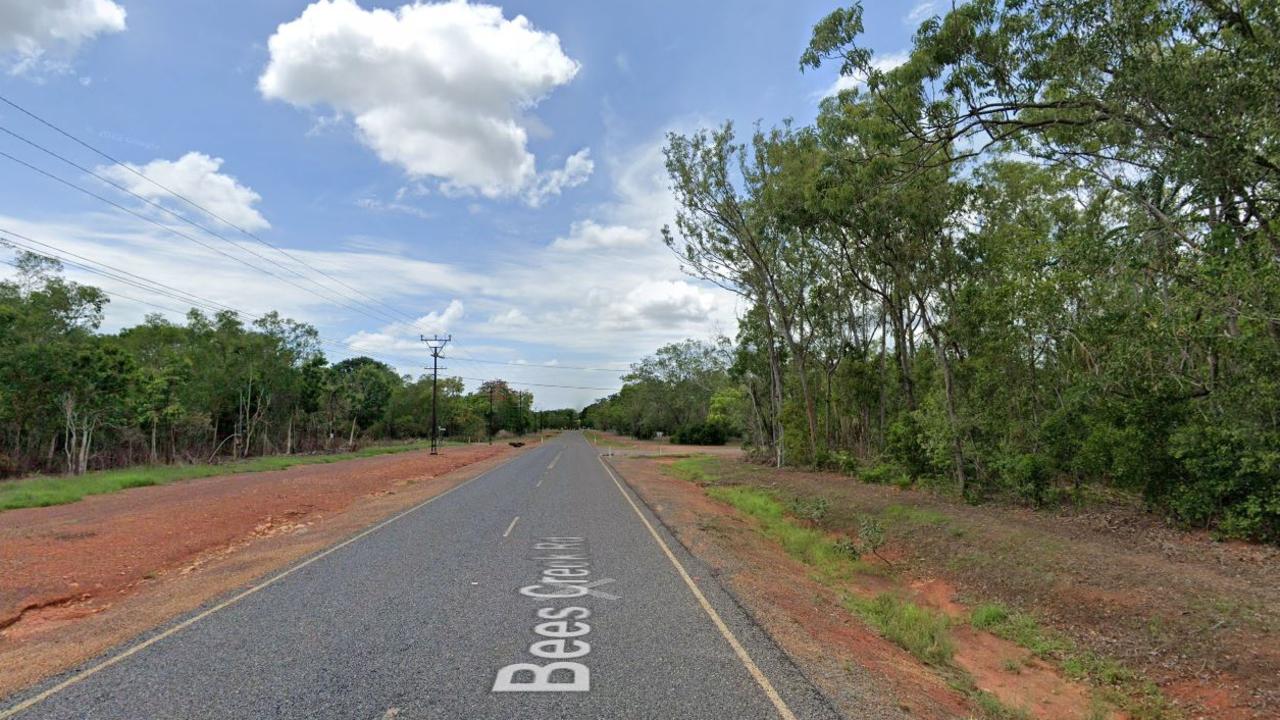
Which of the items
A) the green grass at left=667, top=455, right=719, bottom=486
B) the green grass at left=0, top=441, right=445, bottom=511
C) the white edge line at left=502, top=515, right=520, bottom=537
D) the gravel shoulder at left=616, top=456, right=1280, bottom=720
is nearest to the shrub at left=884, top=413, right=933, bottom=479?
the gravel shoulder at left=616, top=456, right=1280, bottom=720

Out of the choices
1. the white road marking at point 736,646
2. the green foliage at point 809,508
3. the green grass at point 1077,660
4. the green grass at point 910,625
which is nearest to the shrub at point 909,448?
the green foliage at point 809,508

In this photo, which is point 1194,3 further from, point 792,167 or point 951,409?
point 792,167

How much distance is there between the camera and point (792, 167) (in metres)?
19.8

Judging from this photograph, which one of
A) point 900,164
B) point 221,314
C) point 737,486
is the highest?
point 221,314

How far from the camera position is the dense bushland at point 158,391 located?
28.6m

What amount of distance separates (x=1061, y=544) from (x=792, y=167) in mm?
13349

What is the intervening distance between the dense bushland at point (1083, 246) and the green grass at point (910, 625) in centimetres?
531

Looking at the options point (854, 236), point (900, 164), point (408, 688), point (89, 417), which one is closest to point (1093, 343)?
point (900, 164)

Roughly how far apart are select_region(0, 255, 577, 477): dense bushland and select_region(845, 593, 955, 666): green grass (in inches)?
1396

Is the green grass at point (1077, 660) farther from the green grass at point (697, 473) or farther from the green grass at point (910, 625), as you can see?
the green grass at point (697, 473)

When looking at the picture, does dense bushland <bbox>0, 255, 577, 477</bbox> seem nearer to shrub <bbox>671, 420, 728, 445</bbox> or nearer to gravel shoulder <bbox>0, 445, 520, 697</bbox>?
gravel shoulder <bbox>0, 445, 520, 697</bbox>

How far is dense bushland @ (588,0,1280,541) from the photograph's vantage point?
26.2 ft

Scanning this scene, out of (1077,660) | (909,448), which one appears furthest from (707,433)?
(1077,660)

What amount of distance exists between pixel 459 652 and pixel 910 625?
5726 millimetres
